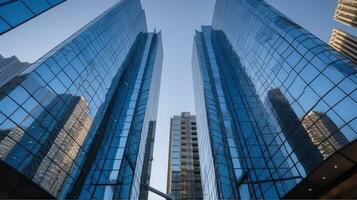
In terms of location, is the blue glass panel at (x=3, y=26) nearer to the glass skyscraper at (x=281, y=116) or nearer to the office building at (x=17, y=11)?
the office building at (x=17, y=11)

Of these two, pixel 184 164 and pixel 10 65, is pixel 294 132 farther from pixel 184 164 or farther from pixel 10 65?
pixel 10 65

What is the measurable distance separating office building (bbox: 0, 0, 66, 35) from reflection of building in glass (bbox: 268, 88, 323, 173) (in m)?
26.0

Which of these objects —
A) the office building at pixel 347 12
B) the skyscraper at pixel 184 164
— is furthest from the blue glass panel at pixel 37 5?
the office building at pixel 347 12

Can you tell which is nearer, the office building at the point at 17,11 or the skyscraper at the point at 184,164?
the office building at the point at 17,11

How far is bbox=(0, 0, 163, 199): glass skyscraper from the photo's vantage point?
24.4m

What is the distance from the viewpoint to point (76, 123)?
1342 inches

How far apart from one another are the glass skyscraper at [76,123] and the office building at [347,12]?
107 metres

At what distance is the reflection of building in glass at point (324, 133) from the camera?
19.7m

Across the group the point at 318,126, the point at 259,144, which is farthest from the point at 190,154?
the point at 318,126

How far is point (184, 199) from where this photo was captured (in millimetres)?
68312

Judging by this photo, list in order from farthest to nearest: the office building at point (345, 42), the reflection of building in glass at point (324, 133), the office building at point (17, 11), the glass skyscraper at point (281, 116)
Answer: the office building at point (345, 42), the glass skyscraper at point (281, 116), the office building at point (17, 11), the reflection of building in glass at point (324, 133)

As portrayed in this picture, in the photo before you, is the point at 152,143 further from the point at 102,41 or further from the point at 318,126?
the point at 318,126

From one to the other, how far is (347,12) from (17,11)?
13818cm

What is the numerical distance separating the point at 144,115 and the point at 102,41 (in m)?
15.4
